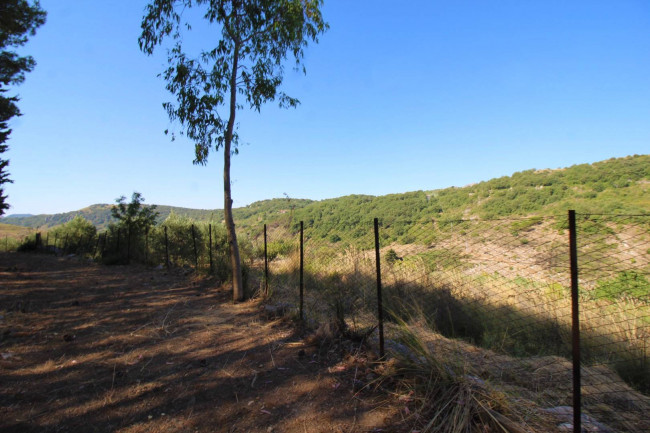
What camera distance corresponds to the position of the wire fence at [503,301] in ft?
8.82

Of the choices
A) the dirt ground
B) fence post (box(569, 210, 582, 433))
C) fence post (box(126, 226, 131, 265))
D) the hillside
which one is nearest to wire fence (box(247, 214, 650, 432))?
fence post (box(569, 210, 582, 433))

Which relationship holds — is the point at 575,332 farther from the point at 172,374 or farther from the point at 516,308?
the point at 516,308

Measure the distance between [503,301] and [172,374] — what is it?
6973 millimetres

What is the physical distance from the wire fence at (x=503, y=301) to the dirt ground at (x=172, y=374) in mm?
696

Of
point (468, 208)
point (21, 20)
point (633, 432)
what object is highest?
point (21, 20)

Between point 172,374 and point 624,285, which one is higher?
point 624,285

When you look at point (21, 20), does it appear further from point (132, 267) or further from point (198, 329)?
point (198, 329)

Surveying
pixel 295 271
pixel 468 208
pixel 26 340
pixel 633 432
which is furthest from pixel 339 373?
pixel 468 208

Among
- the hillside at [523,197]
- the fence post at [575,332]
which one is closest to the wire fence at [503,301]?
the fence post at [575,332]

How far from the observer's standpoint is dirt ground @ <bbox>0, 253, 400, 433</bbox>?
246 cm

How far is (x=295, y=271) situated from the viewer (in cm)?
859

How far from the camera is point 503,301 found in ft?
23.0

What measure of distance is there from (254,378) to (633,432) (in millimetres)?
3329

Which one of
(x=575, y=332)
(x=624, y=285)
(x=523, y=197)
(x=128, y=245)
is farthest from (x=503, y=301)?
(x=523, y=197)
